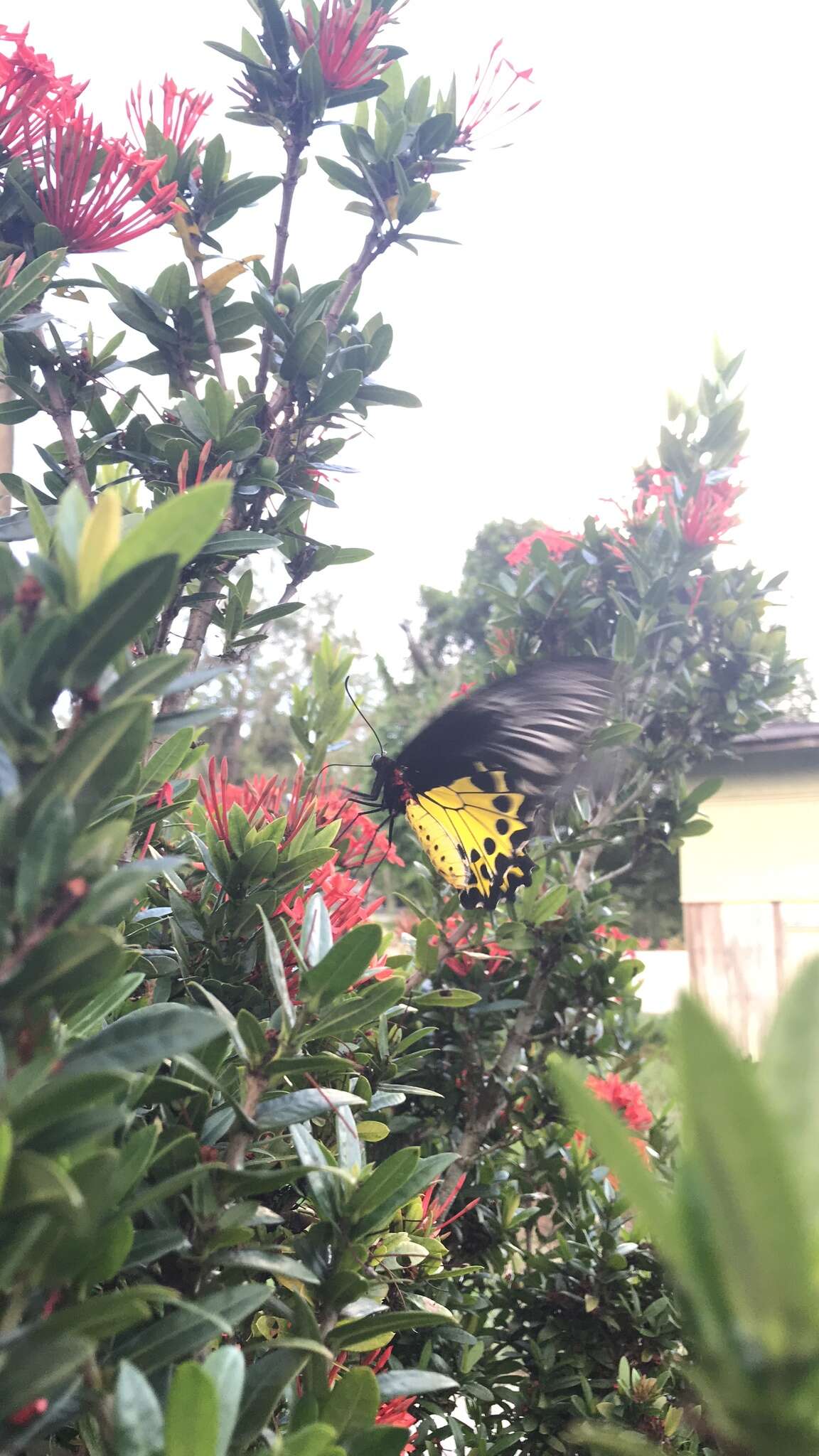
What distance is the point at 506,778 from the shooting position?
2.08 m

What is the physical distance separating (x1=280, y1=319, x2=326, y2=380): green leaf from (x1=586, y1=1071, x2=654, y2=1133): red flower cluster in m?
1.52

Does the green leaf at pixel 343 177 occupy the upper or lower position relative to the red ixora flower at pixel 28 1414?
upper

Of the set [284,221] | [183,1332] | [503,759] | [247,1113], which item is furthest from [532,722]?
[183,1332]

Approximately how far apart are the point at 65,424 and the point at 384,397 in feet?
1.47

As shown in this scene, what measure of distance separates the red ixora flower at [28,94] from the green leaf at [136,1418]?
1152 millimetres

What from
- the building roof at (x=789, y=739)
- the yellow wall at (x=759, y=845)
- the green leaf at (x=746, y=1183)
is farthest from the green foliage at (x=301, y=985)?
the yellow wall at (x=759, y=845)

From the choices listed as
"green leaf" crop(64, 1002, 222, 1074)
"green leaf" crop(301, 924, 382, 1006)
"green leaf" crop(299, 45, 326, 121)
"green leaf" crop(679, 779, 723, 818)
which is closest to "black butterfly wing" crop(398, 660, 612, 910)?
"green leaf" crop(679, 779, 723, 818)

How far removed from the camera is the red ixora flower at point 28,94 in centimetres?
101

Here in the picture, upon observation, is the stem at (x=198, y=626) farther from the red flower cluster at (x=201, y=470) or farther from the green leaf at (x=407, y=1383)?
the green leaf at (x=407, y=1383)

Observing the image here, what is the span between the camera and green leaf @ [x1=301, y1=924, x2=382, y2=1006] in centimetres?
Answer: 64

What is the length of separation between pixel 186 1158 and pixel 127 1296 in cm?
20

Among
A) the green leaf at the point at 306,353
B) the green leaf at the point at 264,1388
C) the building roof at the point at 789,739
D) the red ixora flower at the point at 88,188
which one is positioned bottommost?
the building roof at the point at 789,739

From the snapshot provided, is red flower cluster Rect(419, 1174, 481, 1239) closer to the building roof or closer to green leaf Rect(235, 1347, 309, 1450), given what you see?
green leaf Rect(235, 1347, 309, 1450)

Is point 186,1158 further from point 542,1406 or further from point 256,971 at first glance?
point 542,1406
